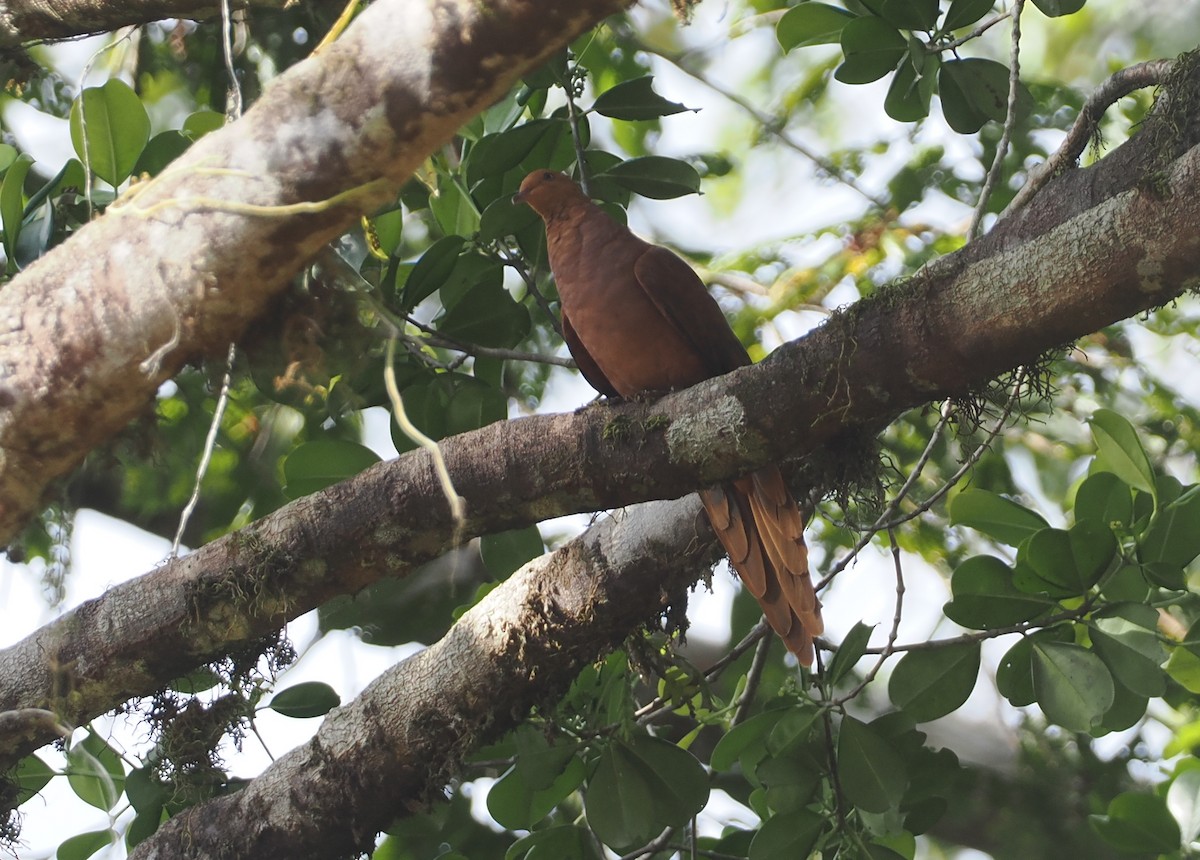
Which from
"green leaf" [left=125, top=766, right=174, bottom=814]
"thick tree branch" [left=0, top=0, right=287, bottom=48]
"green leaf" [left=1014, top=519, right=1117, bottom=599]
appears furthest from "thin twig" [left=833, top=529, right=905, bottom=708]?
"thick tree branch" [left=0, top=0, right=287, bottom=48]

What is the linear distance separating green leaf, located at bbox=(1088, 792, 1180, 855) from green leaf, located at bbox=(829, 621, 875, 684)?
0.71 metres

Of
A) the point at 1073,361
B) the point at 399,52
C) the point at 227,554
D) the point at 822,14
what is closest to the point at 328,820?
the point at 227,554

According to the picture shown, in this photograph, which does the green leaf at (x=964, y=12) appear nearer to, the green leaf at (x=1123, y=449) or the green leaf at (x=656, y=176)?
the green leaf at (x=656, y=176)

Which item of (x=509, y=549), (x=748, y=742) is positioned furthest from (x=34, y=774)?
(x=748, y=742)

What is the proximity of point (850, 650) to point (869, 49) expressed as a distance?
1496mm

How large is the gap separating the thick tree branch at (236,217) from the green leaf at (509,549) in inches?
63.2

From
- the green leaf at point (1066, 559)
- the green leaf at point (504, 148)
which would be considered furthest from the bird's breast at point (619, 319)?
the green leaf at point (1066, 559)

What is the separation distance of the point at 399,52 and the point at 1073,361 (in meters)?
3.47

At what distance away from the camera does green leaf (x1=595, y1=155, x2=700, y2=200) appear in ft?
9.95

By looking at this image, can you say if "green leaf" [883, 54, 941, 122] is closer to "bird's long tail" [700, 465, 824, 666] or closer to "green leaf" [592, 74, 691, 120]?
"green leaf" [592, 74, 691, 120]

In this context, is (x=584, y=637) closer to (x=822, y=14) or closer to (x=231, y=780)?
(x=231, y=780)

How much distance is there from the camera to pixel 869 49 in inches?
108

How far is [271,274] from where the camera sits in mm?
1425

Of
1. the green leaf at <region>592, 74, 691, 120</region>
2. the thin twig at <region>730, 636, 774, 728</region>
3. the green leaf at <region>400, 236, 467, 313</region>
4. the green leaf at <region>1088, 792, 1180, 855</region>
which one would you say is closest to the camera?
the green leaf at <region>1088, 792, 1180, 855</region>
